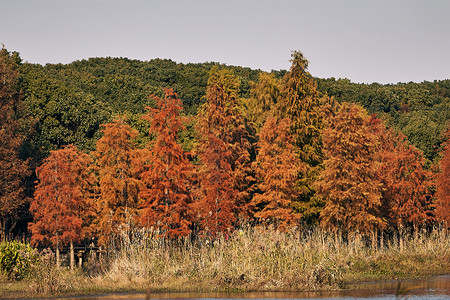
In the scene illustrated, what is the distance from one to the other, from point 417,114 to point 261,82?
3794cm

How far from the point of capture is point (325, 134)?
44.0 metres

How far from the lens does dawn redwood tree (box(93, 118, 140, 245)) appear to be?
37406mm

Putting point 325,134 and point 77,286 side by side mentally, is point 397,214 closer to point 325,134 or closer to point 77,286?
point 325,134

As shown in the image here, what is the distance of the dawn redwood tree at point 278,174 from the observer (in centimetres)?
4012

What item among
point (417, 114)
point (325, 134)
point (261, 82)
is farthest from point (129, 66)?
point (325, 134)

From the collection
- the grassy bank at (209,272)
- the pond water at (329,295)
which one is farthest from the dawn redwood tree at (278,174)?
the pond water at (329,295)

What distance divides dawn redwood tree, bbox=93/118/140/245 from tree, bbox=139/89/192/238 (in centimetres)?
204

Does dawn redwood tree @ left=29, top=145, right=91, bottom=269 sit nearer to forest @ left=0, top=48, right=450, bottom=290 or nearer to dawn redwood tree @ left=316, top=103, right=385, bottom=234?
forest @ left=0, top=48, right=450, bottom=290

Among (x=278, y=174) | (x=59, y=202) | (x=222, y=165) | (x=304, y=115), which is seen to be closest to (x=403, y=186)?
(x=304, y=115)

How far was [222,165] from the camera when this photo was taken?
3981 cm

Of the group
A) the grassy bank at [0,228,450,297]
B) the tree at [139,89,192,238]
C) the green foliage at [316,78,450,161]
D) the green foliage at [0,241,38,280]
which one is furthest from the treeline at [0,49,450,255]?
the green foliage at [316,78,450,161]

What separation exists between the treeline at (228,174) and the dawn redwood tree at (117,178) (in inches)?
3.5

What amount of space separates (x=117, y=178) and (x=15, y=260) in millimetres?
11070

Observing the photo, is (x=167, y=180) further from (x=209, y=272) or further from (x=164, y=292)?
(x=164, y=292)
